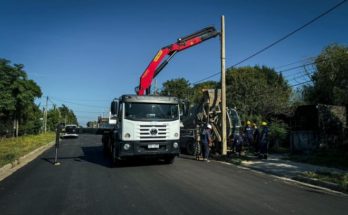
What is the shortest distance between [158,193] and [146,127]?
5.15m

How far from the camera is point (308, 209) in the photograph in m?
8.05

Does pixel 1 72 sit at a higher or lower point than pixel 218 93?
higher

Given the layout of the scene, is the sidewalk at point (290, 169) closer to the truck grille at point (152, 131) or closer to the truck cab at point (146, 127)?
the truck cab at point (146, 127)

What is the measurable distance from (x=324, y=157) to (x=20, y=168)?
44.0 ft

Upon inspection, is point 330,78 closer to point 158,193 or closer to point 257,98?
point 257,98

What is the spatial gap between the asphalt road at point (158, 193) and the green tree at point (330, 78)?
15.2 m

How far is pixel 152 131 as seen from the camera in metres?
14.6

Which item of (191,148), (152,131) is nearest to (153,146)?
(152,131)

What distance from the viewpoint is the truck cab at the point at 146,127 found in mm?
14367

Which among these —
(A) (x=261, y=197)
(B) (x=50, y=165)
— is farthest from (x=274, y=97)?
(A) (x=261, y=197)

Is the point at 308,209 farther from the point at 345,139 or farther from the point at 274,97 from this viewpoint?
the point at 274,97

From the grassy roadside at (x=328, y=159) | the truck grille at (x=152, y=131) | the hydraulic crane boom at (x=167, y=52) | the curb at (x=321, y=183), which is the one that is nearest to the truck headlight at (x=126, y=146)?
the truck grille at (x=152, y=131)

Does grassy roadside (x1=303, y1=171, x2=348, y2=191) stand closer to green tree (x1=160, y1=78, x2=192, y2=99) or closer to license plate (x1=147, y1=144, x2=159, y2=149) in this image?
license plate (x1=147, y1=144, x2=159, y2=149)

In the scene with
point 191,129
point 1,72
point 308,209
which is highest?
point 1,72
